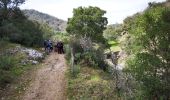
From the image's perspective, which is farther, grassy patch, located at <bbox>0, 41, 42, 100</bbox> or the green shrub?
the green shrub

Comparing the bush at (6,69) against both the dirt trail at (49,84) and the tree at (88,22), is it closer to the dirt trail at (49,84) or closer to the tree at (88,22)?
the dirt trail at (49,84)

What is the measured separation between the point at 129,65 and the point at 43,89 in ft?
20.1

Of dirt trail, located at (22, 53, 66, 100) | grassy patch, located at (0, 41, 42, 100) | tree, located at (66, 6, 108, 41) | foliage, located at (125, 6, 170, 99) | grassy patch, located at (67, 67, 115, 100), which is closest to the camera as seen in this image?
foliage, located at (125, 6, 170, 99)

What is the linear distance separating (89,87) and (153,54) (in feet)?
16.5

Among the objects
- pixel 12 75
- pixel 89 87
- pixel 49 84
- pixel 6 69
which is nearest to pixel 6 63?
pixel 6 69

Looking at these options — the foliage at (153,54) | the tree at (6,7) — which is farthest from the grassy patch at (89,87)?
the tree at (6,7)

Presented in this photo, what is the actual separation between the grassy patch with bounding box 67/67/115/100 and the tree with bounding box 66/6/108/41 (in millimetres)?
35055

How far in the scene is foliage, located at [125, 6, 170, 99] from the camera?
2100cm

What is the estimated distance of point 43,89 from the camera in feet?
80.0

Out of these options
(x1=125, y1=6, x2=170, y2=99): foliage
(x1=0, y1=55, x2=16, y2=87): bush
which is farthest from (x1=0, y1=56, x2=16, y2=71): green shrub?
(x1=125, y1=6, x2=170, y2=99): foliage

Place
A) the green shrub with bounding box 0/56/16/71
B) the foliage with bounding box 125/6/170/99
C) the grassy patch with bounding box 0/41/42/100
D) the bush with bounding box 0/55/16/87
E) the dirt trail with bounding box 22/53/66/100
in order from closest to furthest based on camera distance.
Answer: the foliage with bounding box 125/6/170/99, the dirt trail with bounding box 22/53/66/100, the grassy patch with bounding box 0/41/42/100, the bush with bounding box 0/55/16/87, the green shrub with bounding box 0/56/16/71

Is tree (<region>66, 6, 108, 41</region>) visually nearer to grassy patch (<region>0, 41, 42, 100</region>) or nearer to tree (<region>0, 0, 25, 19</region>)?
tree (<region>0, 0, 25, 19</region>)

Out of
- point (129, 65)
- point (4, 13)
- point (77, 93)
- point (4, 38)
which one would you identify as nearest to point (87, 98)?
point (77, 93)

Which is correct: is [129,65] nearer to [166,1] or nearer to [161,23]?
[161,23]
